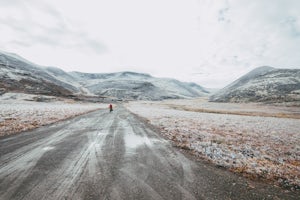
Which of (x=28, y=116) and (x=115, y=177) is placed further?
(x=28, y=116)

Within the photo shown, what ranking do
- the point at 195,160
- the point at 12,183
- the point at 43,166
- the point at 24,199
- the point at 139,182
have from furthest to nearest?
the point at 195,160, the point at 43,166, the point at 139,182, the point at 12,183, the point at 24,199

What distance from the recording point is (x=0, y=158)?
777 centimetres

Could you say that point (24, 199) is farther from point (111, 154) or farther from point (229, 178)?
point (229, 178)

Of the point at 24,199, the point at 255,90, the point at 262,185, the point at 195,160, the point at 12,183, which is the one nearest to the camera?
the point at 24,199

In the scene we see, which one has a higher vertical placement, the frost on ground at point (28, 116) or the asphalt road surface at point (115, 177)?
the frost on ground at point (28, 116)

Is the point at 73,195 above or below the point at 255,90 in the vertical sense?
below

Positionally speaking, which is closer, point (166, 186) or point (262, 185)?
point (166, 186)

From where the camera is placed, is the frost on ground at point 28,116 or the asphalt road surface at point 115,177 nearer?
the asphalt road surface at point 115,177

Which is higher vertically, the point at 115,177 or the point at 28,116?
the point at 28,116

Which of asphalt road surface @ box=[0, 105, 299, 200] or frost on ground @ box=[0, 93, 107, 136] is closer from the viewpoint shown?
asphalt road surface @ box=[0, 105, 299, 200]

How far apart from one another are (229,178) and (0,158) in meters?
9.92

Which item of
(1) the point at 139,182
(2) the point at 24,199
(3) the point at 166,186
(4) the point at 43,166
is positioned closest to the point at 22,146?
(4) the point at 43,166

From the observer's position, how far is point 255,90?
196750mm

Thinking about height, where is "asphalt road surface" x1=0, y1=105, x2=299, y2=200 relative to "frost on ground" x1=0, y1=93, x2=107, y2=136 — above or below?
below
